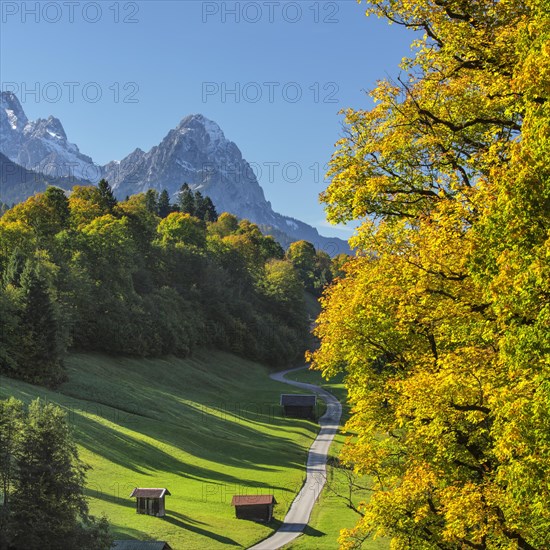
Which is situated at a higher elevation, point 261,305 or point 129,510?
point 261,305

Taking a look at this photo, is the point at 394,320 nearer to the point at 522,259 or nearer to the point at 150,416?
the point at 522,259

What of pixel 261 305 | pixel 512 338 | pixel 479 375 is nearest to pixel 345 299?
pixel 479 375

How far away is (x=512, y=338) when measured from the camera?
1080cm

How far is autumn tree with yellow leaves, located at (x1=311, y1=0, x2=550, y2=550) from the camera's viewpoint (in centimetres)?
1046

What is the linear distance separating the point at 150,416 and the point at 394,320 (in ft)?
181

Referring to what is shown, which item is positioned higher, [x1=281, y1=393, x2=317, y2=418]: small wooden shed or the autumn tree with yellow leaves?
the autumn tree with yellow leaves

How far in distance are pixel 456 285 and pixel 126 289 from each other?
94.6 metres

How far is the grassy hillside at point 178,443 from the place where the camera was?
41.9m

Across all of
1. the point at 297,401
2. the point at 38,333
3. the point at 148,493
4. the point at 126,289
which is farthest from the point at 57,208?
the point at 148,493

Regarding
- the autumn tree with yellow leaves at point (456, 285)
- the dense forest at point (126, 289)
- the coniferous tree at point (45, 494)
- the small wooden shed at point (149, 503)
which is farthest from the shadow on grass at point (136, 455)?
the autumn tree with yellow leaves at point (456, 285)

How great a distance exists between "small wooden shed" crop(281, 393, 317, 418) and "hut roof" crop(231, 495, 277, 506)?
38.5m

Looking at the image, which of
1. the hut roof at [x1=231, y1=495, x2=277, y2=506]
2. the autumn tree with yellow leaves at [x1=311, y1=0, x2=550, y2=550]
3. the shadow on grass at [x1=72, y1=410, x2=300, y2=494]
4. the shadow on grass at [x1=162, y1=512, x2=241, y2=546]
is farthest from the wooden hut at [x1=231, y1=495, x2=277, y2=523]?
the autumn tree with yellow leaves at [x1=311, y1=0, x2=550, y2=550]

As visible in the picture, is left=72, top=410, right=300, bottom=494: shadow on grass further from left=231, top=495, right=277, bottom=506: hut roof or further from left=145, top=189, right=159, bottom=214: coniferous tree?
left=145, top=189, right=159, bottom=214: coniferous tree

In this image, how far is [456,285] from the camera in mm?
13508
